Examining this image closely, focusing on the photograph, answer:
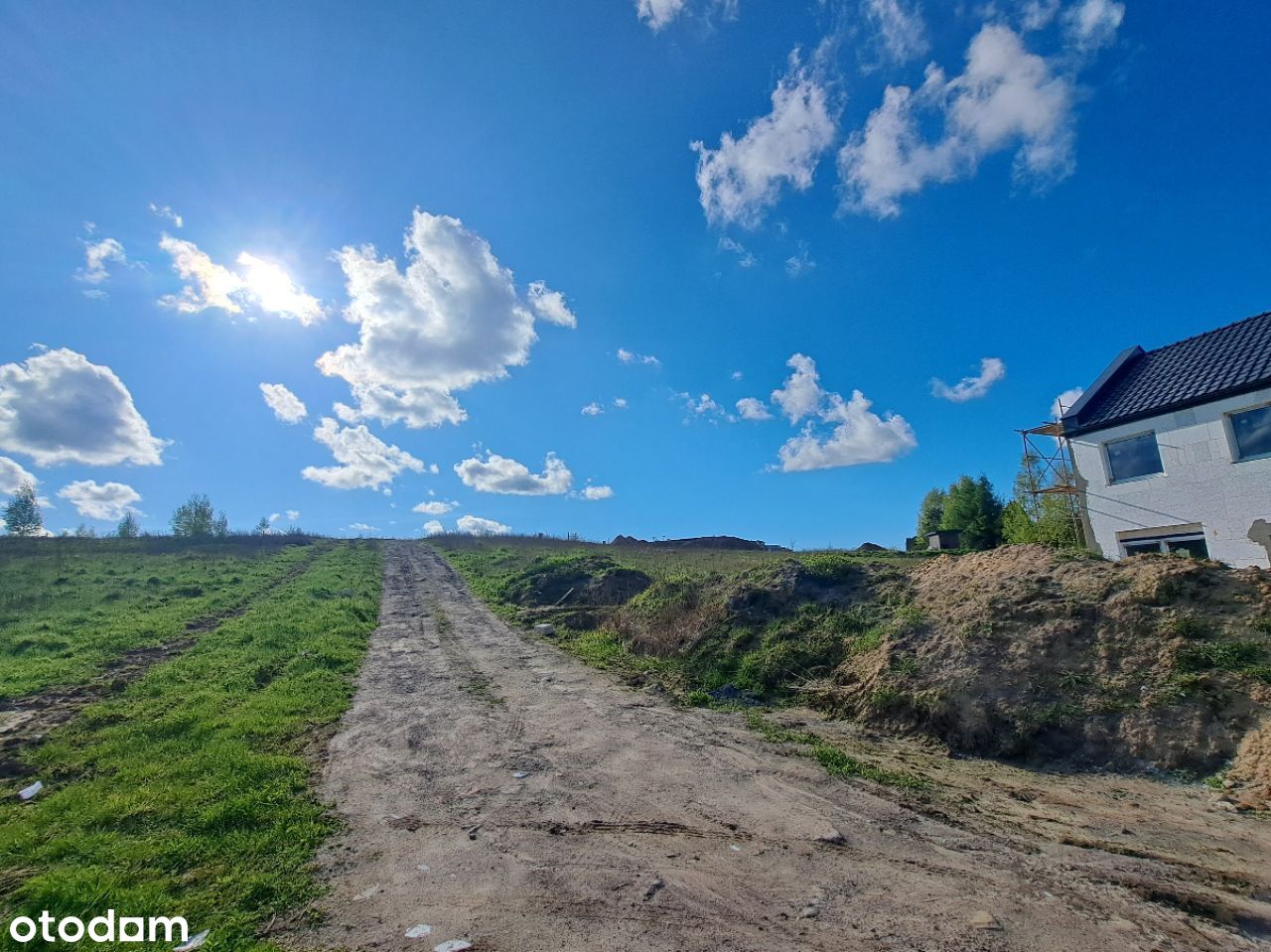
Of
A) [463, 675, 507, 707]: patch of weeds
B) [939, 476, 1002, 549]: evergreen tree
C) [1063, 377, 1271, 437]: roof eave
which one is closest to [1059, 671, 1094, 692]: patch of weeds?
[463, 675, 507, 707]: patch of weeds

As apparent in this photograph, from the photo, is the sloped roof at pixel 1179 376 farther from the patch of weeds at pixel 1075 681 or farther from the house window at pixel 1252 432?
the patch of weeds at pixel 1075 681

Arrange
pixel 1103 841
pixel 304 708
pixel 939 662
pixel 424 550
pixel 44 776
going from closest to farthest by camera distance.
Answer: pixel 1103 841
pixel 44 776
pixel 939 662
pixel 304 708
pixel 424 550

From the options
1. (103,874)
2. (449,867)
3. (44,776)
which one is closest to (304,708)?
(44,776)

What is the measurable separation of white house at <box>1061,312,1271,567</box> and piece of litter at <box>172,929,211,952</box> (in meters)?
20.2

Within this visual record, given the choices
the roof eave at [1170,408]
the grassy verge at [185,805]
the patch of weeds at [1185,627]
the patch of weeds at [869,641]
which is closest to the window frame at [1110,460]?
the roof eave at [1170,408]

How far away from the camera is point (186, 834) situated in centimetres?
568

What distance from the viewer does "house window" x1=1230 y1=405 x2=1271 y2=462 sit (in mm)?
14281

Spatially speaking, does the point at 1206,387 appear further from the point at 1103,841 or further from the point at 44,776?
the point at 44,776

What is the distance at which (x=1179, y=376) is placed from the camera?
1678 cm

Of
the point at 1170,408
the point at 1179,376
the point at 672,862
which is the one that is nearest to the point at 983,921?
the point at 672,862

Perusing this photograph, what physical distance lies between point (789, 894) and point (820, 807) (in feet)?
5.82

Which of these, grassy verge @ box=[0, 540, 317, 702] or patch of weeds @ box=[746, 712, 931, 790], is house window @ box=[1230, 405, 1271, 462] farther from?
grassy verge @ box=[0, 540, 317, 702]

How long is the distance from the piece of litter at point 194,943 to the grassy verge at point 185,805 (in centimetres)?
6

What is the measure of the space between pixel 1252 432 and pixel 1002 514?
2649cm
